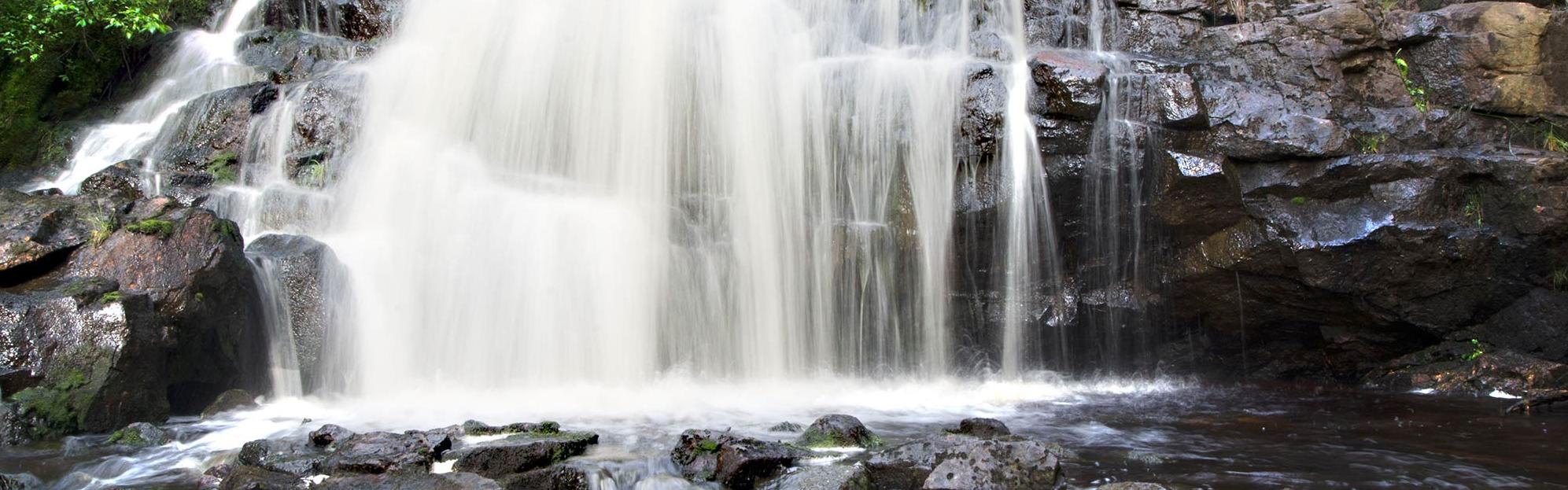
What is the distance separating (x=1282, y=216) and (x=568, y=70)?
807 cm

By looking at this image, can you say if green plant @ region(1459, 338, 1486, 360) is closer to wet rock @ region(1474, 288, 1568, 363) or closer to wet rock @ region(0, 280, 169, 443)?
wet rock @ region(1474, 288, 1568, 363)

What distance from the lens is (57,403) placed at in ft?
25.6

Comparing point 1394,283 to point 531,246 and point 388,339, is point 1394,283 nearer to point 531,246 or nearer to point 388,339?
point 531,246

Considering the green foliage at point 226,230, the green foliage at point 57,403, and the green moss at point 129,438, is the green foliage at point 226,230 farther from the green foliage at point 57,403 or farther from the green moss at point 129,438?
the green moss at point 129,438

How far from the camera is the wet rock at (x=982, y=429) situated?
720 cm

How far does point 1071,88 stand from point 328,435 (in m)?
7.55

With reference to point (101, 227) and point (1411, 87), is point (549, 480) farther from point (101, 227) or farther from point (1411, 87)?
point (1411, 87)

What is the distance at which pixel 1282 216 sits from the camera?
10.4 meters

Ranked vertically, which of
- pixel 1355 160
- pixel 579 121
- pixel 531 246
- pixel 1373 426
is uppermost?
pixel 579 121

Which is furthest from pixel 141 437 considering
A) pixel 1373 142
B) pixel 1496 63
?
pixel 1496 63

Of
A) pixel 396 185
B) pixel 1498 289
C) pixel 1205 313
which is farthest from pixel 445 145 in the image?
pixel 1498 289

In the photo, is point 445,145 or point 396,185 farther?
point 445,145

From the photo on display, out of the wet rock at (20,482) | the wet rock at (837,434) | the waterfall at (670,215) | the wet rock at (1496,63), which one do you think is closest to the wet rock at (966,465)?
the wet rock at (837,434)

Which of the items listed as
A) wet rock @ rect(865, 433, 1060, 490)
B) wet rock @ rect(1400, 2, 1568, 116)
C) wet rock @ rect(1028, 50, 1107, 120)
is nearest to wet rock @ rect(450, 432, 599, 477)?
wet rock @ rect(865, 433, 1060, 490)
